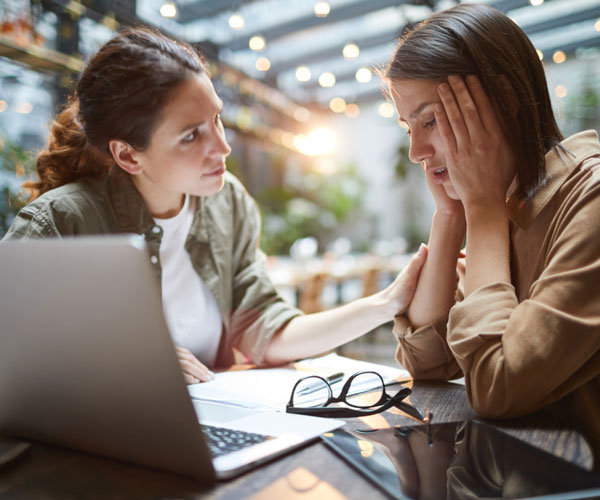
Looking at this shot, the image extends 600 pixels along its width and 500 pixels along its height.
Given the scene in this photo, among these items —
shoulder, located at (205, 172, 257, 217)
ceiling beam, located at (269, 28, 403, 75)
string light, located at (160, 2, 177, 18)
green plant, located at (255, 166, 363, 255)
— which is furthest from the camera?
green plant, located at (255, 166, 363, 255)

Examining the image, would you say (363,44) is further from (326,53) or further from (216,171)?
(216,171)

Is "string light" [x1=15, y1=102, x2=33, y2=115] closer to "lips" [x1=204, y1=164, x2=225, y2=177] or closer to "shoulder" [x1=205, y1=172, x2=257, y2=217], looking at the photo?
"shoulder" [x1=205, y1=172, x2=257, y2=217]

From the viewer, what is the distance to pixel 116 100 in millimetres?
1145

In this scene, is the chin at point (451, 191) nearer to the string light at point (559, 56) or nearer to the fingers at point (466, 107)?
the fingers at point (466, 107)

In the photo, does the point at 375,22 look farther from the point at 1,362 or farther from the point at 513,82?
the point at 1,362

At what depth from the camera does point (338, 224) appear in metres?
10.4

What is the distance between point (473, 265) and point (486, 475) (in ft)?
1.30

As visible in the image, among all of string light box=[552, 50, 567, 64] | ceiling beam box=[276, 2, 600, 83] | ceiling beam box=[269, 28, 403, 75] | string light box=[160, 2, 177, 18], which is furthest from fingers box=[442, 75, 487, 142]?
string light box=[552, 50, 567, 64]

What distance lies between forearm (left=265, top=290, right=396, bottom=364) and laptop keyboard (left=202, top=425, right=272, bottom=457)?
21.6 inches

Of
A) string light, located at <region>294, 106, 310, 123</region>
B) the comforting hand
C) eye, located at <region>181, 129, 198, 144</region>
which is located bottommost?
the comforting hand

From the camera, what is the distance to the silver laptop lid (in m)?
0.47

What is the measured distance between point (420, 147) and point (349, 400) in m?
0.51

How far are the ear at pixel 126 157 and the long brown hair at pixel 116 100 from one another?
19 millimetres

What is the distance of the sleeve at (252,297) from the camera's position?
4.29 ft
